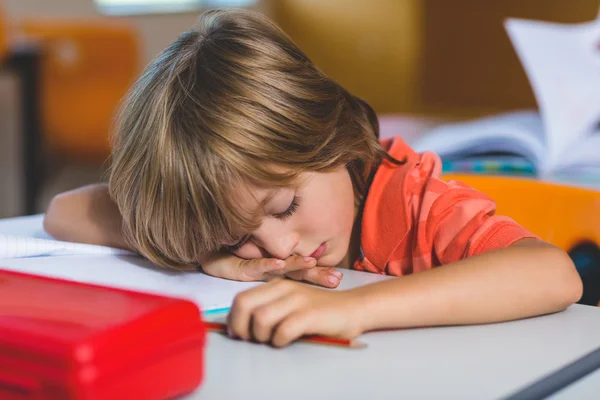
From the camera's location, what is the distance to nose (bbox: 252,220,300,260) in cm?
76

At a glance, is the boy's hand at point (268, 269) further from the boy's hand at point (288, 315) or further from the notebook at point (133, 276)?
the boy's hand at point (288, 315)

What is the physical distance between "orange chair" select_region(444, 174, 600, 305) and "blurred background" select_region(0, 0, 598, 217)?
5.94ft

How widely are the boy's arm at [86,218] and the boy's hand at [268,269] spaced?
15cm

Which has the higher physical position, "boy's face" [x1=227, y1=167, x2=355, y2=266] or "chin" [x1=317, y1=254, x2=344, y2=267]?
"boy's face" [x1=227, y1=167, x2=355, y2=266]

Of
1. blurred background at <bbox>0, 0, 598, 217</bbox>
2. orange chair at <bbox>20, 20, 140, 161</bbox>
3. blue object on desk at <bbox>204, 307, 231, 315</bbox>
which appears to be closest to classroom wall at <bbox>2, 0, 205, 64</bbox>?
blurred background at <bbox>0, 0, 598, 217</bbox>

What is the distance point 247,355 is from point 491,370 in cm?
15

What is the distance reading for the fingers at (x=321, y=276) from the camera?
716 millimetres

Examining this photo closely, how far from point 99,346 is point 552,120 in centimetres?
123

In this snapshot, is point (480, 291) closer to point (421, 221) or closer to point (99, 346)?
point (421, 221)

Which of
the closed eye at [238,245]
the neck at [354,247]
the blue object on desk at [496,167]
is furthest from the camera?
the blue object on desk at [496,167]

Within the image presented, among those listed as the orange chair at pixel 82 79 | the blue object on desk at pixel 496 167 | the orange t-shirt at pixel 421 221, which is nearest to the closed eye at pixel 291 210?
the orange t-shirt at pixel 421 221

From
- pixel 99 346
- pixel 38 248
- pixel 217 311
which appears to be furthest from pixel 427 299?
pixel 38 248

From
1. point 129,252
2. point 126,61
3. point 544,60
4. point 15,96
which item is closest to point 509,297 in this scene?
point 129,252

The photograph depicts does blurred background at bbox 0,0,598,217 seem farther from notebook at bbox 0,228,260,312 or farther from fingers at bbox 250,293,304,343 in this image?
fingers at bbox 250,293,304,343
